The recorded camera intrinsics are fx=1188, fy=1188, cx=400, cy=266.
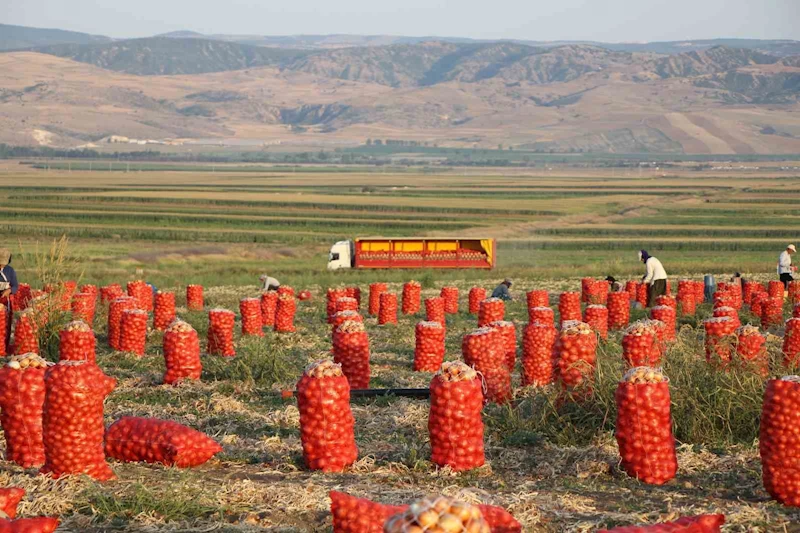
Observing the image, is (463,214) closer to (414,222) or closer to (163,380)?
(414,222)

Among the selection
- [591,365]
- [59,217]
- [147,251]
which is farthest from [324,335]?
[59,217]

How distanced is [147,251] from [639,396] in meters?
47.7

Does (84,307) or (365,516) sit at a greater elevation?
(365,516)

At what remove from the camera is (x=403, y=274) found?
4209 centimetres

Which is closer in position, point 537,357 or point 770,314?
point 537,357

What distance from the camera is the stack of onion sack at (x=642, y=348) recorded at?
13609mm

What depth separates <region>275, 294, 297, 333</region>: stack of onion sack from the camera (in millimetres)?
24078

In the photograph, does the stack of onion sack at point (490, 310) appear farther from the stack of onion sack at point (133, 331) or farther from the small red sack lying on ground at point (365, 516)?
the small red sack lying on ground at point (365, 516)

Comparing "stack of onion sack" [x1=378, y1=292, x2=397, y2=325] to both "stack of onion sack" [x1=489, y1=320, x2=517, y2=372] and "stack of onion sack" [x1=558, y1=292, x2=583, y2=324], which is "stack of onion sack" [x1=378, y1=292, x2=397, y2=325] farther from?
"stack of onion sack" [x1=489, y1=320, x2=517, y2=372]

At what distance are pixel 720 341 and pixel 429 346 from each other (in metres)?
5.23

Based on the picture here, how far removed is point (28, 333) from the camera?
19594mm

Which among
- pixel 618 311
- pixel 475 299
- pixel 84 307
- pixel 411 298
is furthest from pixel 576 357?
pixel 411 298

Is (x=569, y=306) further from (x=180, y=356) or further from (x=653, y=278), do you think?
(x=180, y=356)

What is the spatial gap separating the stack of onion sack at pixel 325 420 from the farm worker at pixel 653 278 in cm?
1769
